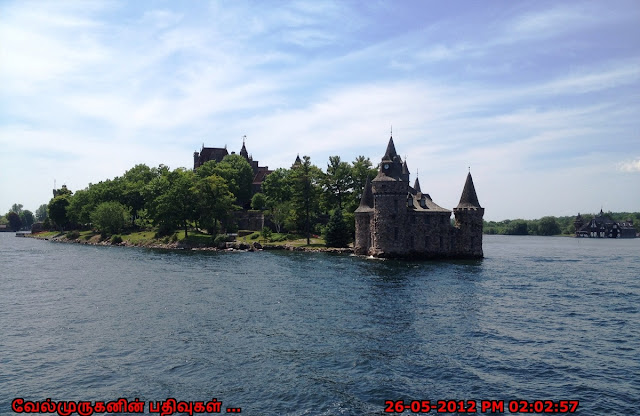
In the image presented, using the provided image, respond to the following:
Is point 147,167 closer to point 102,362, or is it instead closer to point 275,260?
point 275,260

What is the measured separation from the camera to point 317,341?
89.8 feet

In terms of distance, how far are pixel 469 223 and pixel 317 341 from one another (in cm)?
5757

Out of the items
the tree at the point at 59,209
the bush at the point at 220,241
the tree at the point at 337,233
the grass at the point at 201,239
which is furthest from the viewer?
the tree at the point at 59,209

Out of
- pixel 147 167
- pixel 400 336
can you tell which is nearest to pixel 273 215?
pixel 147 167

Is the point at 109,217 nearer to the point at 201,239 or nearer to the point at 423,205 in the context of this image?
the point at 201,239

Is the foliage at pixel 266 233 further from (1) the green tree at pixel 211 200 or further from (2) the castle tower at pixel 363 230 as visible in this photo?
(2) the castle tower at pixel 363 230

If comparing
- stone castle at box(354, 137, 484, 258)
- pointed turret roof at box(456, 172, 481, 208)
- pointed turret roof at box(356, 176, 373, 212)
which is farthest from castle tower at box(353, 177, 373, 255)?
pointed turret roof at box(456, 172, 481, 208)

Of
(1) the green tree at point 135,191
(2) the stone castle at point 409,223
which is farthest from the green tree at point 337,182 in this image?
(1) the green tree at point 135,191

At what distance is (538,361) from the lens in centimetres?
2433

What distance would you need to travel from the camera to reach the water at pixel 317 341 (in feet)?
66.3

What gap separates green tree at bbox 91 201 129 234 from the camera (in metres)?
117

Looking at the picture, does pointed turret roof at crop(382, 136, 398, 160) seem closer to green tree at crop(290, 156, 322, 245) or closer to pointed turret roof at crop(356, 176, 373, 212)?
pointed turret roof at crop(356, 176, 373, 212)

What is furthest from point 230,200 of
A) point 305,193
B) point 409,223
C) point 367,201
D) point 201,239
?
point 409,223

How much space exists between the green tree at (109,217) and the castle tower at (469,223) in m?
86.2
